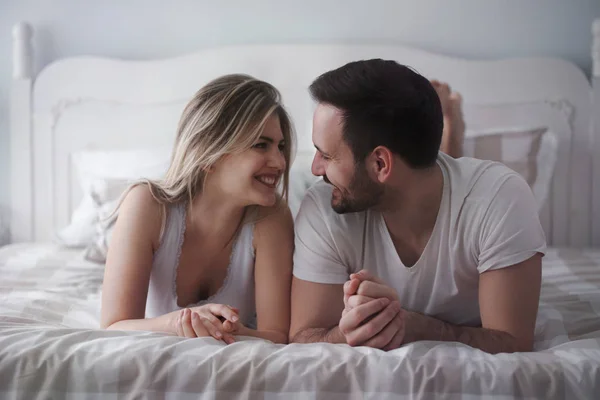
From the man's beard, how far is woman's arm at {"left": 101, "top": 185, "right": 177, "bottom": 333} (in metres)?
0.34

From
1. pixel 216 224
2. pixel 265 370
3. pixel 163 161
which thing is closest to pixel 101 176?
pixel 163 161

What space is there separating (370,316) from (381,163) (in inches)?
10.9

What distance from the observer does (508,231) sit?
40.3 inches

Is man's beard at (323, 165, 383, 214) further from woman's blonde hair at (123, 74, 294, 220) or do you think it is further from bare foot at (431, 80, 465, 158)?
bare foot at (431, 80, 465, 158)

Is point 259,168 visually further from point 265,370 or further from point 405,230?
point 265,370

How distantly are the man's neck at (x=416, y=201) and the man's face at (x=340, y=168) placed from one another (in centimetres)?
3

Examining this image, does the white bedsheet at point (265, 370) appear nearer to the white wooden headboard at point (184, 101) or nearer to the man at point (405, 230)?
the man at point (405, 230)

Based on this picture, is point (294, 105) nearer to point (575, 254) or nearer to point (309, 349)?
point (575, 254)

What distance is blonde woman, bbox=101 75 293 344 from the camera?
1149 millimetres

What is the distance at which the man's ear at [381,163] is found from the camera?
108cm

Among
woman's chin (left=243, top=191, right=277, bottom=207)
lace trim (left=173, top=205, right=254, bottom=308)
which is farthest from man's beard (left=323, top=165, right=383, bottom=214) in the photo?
lace trim (left=173, top=205, right=254, bottom=308)

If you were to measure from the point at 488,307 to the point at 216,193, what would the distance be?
56 cm

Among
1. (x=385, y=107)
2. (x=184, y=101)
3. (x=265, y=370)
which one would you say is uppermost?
(x=184, y=101)

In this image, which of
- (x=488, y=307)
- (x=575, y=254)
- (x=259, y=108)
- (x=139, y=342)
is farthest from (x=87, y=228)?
(x=575, y=254)
